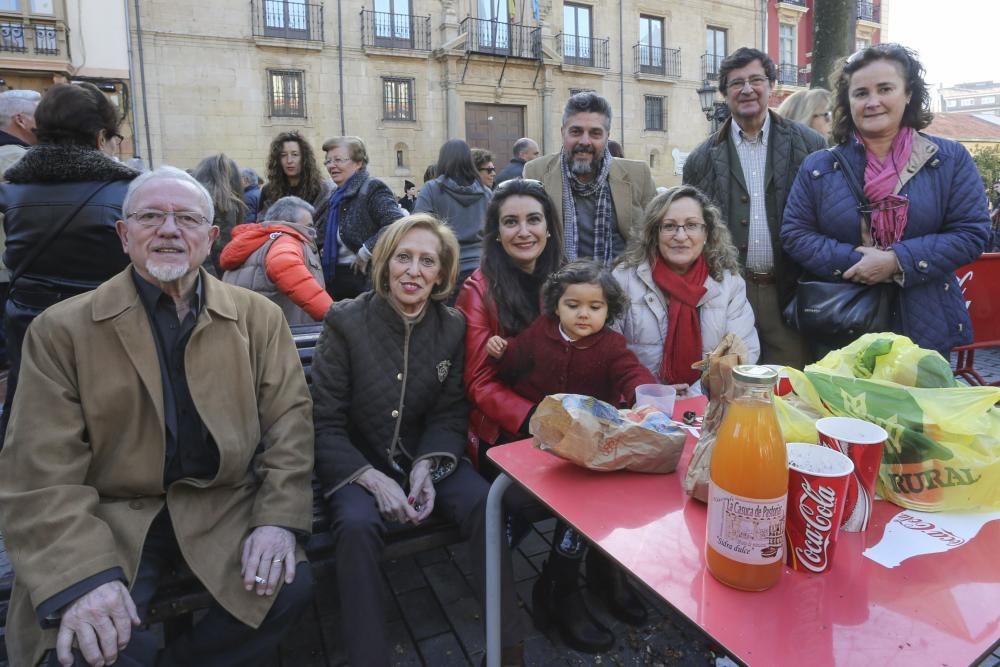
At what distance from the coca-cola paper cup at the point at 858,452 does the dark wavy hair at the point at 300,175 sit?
13.9 feet

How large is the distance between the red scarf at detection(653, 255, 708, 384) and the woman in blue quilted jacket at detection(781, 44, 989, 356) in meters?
0.60

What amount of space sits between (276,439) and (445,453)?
1.97ft

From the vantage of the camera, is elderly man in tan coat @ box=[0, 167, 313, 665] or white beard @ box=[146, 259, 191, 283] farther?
white beard @ box=[146, 259, 191, 283]

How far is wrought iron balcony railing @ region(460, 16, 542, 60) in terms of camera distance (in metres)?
19.4

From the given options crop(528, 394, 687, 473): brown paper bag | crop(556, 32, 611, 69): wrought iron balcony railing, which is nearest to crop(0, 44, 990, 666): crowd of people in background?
crop(528, 394, 687, 473): brown paper bag

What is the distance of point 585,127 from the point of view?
329 cm

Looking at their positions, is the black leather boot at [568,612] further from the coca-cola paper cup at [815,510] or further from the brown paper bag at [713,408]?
the coca-cola paper cup at [815,510]

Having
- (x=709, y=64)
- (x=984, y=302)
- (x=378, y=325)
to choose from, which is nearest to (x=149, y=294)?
(x=378, y=325)

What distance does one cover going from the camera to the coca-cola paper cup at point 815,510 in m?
1.12

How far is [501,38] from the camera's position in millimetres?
20062

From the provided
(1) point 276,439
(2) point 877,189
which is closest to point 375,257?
(1) point 276,439

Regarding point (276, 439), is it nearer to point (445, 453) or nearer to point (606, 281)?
point (445, 453)

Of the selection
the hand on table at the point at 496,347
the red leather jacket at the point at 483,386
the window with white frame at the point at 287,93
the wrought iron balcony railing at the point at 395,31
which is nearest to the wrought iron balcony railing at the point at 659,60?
the wrought iron balcony railing at the point at 395,31

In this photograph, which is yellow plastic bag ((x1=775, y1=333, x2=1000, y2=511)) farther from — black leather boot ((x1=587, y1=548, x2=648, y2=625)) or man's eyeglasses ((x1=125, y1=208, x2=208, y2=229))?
man's eyeglasses ((x1=125, y1=208, x2=208, y2=229))
